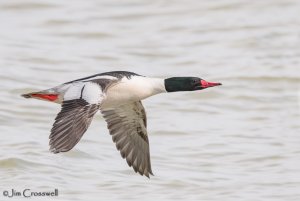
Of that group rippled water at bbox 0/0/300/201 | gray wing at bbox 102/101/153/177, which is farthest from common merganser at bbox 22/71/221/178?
rippled water at bbox 0/0/300/201

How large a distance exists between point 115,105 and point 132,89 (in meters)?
→ 0.28

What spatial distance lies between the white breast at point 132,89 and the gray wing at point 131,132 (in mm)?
675

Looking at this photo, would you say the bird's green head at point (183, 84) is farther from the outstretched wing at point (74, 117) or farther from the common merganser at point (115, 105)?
the outstretched wing at point (74, 117)

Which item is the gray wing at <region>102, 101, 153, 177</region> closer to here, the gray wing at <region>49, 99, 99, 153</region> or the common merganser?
the common merganser

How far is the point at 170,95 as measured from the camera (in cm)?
1455

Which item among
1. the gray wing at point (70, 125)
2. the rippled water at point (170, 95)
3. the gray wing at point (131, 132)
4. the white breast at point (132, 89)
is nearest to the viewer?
the gray wing at point (70, 125)

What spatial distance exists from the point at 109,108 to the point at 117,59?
6.20 m

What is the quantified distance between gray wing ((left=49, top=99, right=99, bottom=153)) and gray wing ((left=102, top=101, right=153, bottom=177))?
1.67 meters

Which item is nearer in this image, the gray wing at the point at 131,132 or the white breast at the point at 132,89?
the white breast at the point at 132,89

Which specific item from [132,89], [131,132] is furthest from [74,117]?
[131,132]

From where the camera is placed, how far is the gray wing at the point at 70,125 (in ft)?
26.6

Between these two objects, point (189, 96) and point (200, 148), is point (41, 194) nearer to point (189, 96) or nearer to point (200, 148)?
point (200, 148)

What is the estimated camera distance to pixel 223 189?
10242 millimetres

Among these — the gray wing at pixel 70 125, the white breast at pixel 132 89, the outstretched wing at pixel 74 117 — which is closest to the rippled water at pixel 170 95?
the white breast at pixel 132 89
